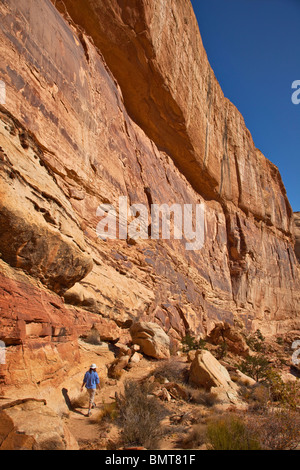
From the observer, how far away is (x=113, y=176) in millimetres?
12391

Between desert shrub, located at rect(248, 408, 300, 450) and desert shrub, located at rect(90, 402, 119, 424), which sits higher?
desert shrub, located at rect(248, 408, 300, 450)

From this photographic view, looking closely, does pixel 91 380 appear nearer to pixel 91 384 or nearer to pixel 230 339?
pixel 91 384

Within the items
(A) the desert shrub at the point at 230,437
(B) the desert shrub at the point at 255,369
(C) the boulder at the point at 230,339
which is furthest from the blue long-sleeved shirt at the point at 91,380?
(C) the boulder at the point at 230,339

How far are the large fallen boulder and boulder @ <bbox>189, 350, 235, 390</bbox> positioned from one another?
4305mm

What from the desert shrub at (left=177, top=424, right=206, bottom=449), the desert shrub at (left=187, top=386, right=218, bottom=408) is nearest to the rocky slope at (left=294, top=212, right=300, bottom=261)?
the desert shrub at (left=187, top=386, right=218, bottom=408)

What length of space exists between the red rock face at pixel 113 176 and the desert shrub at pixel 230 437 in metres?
2.93

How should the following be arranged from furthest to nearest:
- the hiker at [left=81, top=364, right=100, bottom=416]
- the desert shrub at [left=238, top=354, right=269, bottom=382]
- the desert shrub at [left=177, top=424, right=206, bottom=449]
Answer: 1. the desert shrub at [left=238, top=354, right=269, bottom=382]
2. the hiker at [left=81, top=364, right=100, bottom=416]
3. the desert shrub at [left=177, top=424, right=206, bottom=449]

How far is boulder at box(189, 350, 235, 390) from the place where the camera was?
6961 millimetres

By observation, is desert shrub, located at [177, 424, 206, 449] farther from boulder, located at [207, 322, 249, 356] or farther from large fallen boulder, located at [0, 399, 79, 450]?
boulder, located at [207, 322, 249, 356]

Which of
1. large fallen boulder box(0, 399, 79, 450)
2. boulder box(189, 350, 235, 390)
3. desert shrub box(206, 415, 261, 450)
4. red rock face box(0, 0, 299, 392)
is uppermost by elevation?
red rock face box(0, 0, 299, 392)

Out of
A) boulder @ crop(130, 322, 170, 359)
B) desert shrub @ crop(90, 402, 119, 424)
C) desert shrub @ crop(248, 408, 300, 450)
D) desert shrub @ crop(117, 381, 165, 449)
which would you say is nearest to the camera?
desert shrub @ crop(248, 408, 300, 450)

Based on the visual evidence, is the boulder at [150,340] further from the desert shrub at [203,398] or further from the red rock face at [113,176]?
the desert shrub at [203,398]
